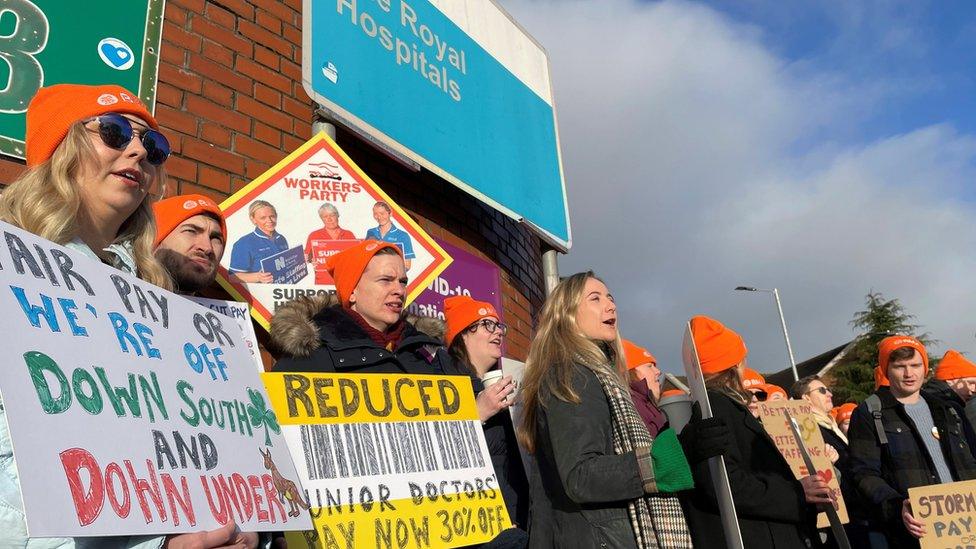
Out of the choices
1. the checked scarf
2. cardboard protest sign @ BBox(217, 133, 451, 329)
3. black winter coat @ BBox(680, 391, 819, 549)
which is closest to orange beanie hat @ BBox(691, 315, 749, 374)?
black winter coat @ BBox(680, 391, 819, 549)

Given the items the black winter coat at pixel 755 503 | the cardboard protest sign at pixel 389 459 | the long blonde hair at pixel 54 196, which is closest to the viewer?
the long blonde hair at pixel 54 196

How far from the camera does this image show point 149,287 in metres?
1.55

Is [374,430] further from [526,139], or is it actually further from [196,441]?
[526,139]

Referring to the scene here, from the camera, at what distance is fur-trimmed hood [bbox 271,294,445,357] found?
2.59 m

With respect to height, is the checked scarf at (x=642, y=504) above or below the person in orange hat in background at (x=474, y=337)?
below

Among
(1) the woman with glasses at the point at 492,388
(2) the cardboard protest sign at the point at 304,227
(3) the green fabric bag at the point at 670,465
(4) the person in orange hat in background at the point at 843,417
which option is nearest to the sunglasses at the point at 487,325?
(1) the woman with glasses at the point at 492,388

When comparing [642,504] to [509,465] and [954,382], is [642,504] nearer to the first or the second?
[509,465]

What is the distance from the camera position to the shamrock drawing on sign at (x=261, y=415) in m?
1.66

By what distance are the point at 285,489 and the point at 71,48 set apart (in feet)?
7.05

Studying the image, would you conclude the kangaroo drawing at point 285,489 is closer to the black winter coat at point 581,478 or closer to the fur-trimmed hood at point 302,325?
the fur-trimmed hood at point 302,325

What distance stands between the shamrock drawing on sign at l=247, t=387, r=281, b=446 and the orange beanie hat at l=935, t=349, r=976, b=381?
5018 mm

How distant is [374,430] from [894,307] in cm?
3503

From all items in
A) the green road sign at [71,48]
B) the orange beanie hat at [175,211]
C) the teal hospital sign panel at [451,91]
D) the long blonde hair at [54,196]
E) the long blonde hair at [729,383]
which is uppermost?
the teal hospital sign panel at [451,91]

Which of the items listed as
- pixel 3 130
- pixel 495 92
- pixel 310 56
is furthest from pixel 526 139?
pixel 3 130
